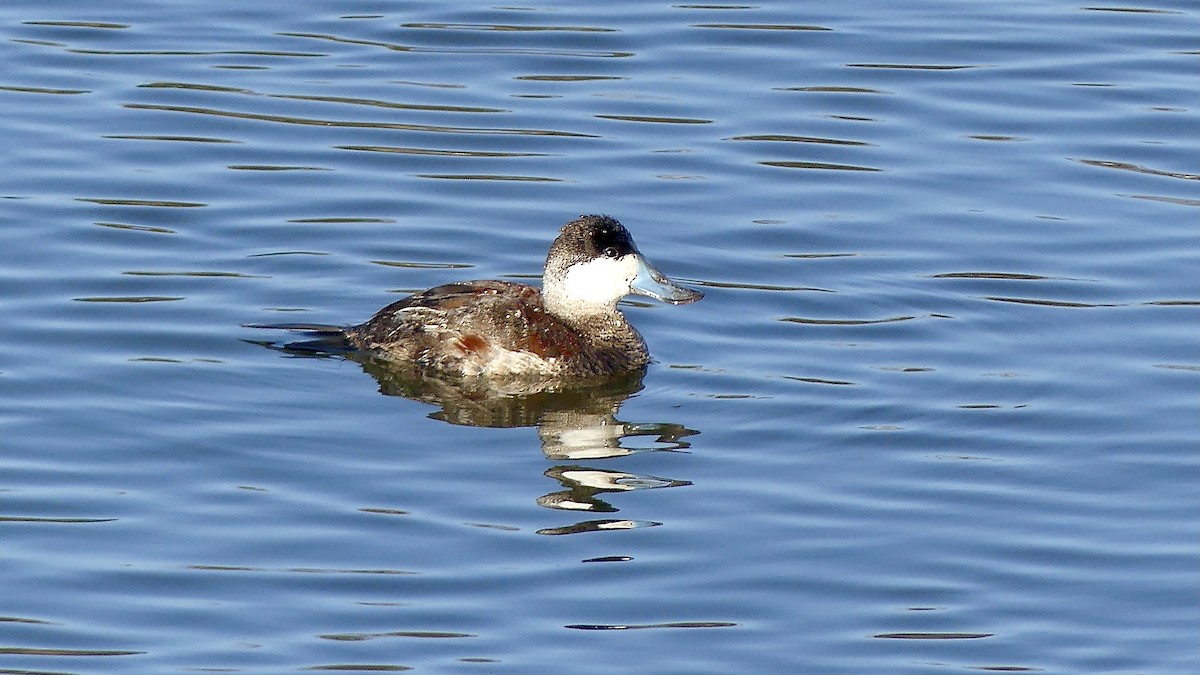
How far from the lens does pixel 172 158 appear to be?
42.0 ft

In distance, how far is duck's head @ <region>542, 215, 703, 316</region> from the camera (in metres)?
10.3

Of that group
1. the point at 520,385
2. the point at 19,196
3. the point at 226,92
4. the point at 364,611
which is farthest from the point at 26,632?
the point at 226,92

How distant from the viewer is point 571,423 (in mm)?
9648

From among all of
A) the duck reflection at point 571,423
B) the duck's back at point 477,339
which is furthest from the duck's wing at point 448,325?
the duck reflection at point 571,423

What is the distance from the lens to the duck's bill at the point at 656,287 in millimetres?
10438

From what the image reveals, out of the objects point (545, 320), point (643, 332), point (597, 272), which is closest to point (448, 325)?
point (545, 320)

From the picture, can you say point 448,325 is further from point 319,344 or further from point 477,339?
point 319,344

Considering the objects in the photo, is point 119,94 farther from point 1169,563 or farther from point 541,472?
point 1169,563

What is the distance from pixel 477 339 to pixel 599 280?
0.70m

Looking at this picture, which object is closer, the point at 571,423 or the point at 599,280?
the point at 571,423

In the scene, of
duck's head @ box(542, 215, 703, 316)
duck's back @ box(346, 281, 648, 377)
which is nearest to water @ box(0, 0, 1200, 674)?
duck's back @ box(346, 281, 648, 377)

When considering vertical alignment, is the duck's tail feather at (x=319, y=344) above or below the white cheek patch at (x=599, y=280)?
below

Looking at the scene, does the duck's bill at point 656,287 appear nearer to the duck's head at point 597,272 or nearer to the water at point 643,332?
the duck's head at point 597,272

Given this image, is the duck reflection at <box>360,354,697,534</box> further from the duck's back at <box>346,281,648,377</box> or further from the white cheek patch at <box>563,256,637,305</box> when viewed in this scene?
the white cheek patch at <box>563,256,637,305</box>
